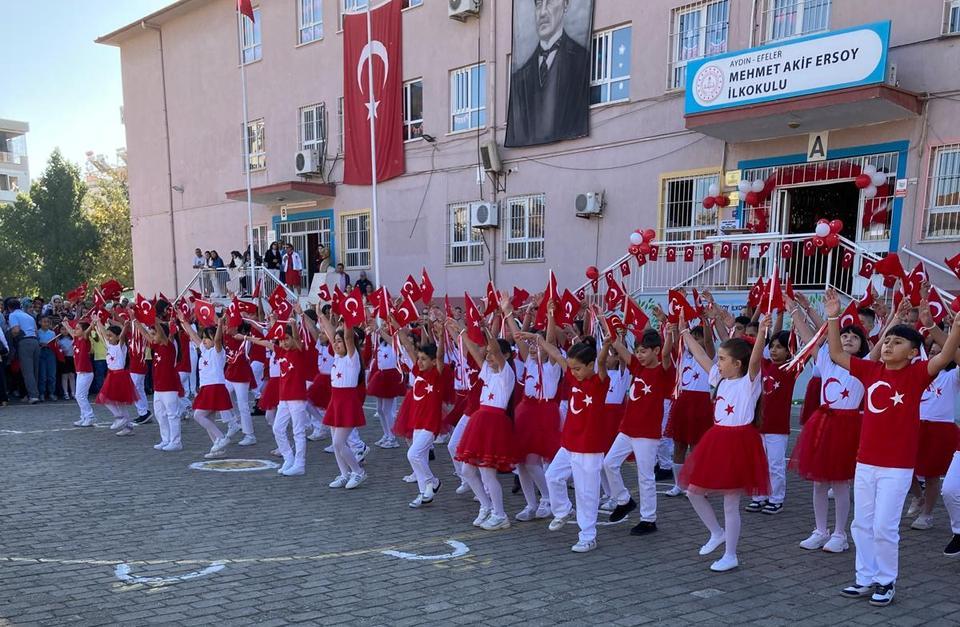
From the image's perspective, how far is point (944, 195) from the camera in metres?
11.2

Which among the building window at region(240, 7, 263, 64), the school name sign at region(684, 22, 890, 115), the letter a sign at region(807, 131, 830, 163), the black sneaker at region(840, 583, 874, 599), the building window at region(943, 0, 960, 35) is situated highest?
the building window at region(240, 7, 263, 64)

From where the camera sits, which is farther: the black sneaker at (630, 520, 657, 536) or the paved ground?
the black sneaker at (630, 520, 657, 536)

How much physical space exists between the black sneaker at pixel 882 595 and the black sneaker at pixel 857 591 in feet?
0.24

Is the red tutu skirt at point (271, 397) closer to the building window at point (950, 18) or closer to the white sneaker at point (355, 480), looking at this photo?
the white sneaker at point (355, 480)

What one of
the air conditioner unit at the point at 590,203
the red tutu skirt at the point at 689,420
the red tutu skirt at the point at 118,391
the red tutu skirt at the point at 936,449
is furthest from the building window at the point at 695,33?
the red tutu skirt at the point at 118,391

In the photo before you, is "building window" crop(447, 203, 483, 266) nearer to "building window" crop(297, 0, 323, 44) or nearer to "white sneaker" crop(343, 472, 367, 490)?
"building window" crop(297, 0, 323, 44)

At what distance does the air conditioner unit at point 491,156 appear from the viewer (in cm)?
1705

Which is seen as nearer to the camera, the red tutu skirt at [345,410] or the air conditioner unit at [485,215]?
the red tutu skirt at [345,410]

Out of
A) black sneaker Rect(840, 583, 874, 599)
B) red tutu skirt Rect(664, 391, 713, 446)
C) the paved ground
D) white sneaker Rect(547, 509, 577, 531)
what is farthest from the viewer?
red tutu skirt Rect(664, 391, 713, 446)

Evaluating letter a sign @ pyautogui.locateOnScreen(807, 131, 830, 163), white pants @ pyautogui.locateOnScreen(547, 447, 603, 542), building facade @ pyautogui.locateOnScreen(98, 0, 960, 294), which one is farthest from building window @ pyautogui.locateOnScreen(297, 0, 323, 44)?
white pants @ pyautogui.locateOnScreen(547, 447, 603, 542)

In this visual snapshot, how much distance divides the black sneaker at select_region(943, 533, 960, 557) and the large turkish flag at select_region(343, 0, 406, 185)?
16.5m

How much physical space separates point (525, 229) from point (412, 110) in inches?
207

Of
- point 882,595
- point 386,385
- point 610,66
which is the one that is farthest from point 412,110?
point 882,595

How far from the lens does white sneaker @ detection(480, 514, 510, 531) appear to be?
591 cm
